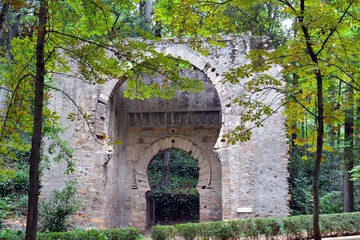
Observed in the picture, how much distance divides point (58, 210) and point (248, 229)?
4.73 metres

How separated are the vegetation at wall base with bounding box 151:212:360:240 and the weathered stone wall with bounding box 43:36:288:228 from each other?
1.58m

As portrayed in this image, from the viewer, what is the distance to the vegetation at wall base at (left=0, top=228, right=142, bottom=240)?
7344 mm

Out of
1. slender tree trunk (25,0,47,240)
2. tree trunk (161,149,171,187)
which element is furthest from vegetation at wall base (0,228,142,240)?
tree trunk (161,149,171,187)

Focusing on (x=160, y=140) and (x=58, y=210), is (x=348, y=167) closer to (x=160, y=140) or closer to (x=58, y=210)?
(x=160, y=140)

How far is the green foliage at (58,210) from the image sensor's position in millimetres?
10227

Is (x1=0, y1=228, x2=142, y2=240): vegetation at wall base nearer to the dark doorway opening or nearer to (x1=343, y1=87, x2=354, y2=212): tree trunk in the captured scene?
(x1=343, y1=87, x2=354, y2=212): tree trunk

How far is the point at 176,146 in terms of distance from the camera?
15.4 m

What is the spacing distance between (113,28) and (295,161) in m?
15.1

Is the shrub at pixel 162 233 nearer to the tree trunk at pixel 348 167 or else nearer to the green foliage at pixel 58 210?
the green foliage at pixel 58 210

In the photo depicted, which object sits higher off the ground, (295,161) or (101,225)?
(295,161)

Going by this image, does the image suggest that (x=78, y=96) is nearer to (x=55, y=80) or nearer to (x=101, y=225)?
(x=55, y=80)

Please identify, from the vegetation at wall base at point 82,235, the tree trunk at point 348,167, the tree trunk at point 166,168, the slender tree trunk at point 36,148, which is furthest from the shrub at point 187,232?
the tree trunk at point 166,168

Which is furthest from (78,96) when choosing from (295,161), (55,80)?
(295,161)

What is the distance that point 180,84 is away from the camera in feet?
16.9
